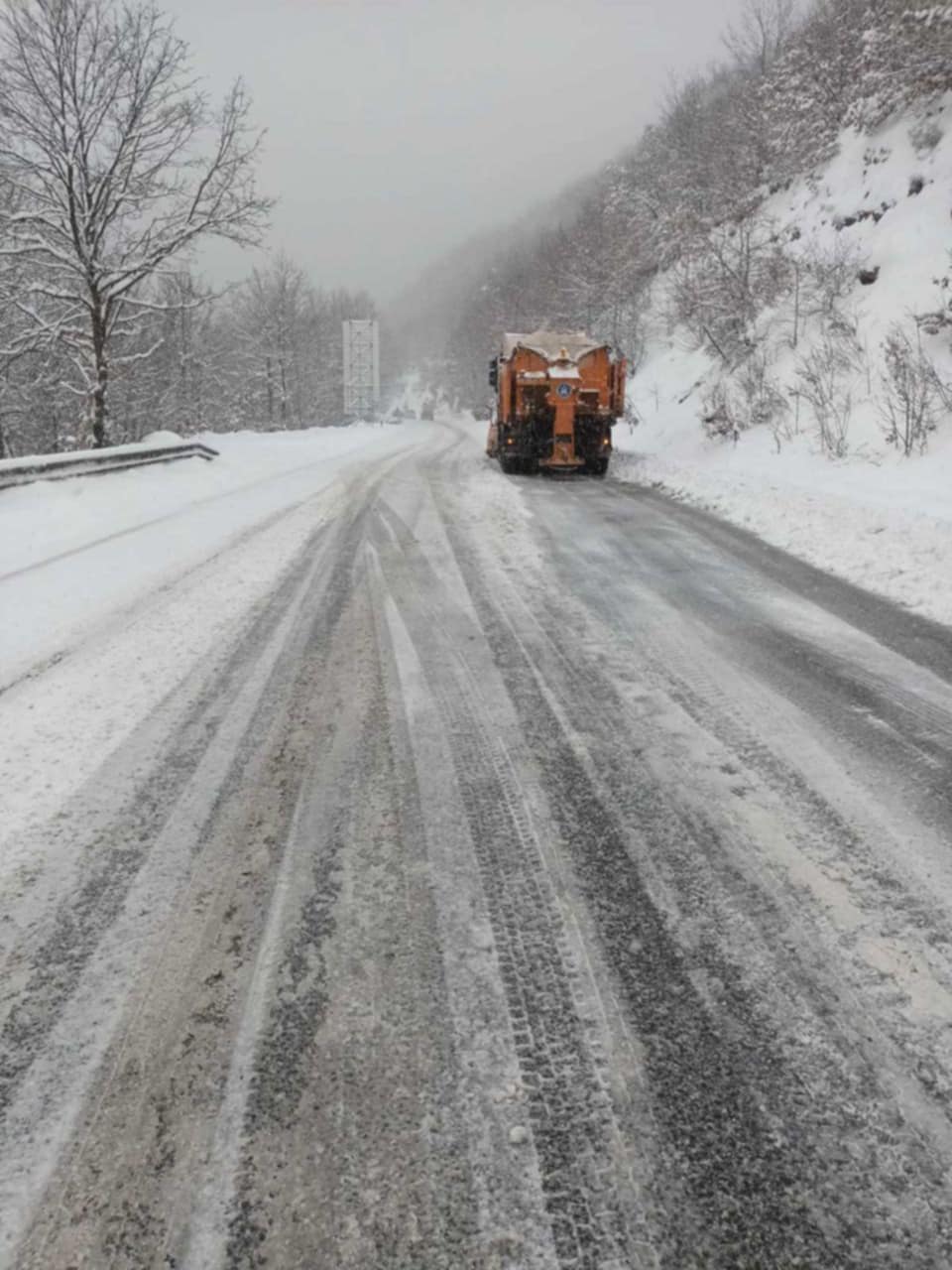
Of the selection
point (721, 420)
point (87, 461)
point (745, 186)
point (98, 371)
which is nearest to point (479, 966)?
point (87, 461)

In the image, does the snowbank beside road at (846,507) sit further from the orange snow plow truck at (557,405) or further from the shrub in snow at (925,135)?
the shrub in snow at (925,135)

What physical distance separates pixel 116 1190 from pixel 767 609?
16.0ft

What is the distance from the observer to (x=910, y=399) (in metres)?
11.4

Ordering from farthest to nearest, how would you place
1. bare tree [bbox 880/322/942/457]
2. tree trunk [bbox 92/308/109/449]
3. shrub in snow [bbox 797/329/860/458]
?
tree trunk [bbox 92/308/109/449], shrub in snow [bbox 797/329/860/458], bare tree [bbox 880/322/942/457]

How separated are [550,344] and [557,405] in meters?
1.56

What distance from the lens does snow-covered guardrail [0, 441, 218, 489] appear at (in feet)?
32.0

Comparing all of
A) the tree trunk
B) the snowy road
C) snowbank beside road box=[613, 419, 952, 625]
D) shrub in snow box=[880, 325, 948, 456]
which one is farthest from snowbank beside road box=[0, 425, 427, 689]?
shrub in snow box=[880, 325, 948, 456]

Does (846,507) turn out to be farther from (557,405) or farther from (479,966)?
(479,966)

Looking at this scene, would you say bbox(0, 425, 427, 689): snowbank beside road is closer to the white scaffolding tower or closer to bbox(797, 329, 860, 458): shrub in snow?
bbox(797, 329, 860, 458): shrub in snow

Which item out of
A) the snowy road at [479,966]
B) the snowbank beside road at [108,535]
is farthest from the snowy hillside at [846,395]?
the snowbank beside road at [108,535]

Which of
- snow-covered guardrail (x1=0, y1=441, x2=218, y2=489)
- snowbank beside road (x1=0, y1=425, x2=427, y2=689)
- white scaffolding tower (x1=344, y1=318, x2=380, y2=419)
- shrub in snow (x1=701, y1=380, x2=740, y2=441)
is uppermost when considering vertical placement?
white scaffolding tower (x1=344, y1=318, x2=380, y2=419)

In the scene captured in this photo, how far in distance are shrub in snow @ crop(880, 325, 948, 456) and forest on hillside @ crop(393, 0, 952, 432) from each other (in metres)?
0.29

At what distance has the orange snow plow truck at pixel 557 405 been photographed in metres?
14.1

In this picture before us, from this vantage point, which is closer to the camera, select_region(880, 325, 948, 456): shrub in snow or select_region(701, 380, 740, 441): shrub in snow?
select_region(880, 325, 948, 456): shrub in snow
